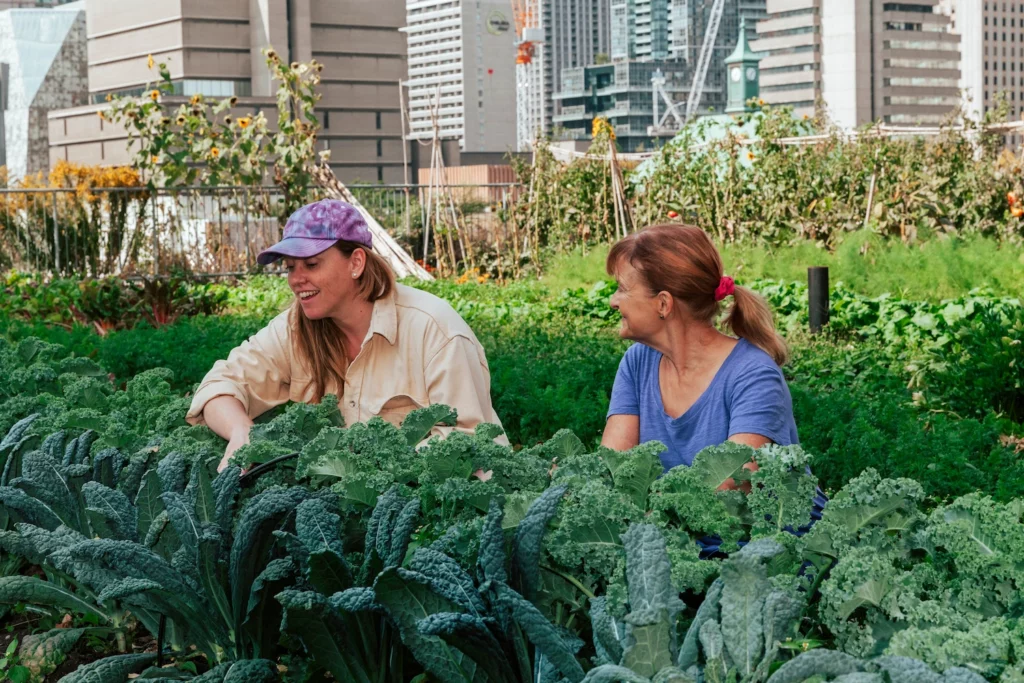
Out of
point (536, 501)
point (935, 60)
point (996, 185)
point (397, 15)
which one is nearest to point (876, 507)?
point (536, 501)

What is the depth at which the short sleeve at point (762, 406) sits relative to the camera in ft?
9.23

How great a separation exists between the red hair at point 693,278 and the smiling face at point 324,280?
2.75ft

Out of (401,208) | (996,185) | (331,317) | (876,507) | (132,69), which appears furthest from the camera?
(132,69)

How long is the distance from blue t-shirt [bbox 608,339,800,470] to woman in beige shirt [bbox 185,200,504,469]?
1.36ft

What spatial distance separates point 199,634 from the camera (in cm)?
220

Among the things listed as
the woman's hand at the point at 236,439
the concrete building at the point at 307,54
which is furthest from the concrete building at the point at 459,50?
the woman's hand at the point at 236,439

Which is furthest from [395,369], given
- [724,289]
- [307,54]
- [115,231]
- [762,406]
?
[307,54]

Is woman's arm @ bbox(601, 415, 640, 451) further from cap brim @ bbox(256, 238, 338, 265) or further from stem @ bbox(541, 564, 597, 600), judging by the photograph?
stem @ bbox(541, 564, 597, 600)

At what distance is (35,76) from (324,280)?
93.6 meters

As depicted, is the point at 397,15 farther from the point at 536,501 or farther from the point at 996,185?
the point at 536,501

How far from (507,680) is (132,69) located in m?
77.2

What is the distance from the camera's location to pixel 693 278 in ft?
10.1

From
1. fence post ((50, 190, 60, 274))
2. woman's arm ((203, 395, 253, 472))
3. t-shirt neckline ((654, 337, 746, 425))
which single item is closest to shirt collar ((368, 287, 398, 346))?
woman's arm ((203, 395, 253, 472))

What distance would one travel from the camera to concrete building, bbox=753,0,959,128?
16912 centimetres
